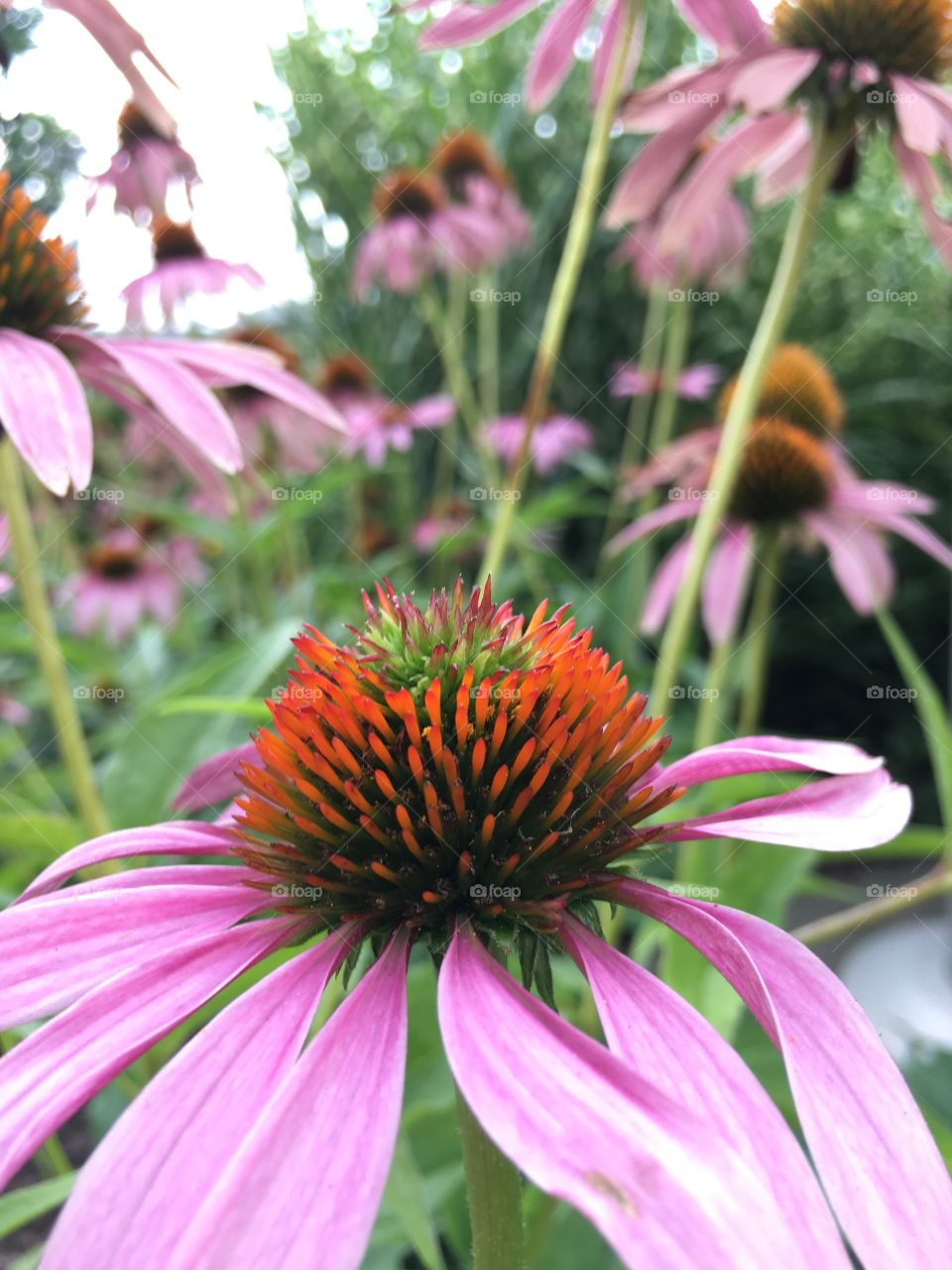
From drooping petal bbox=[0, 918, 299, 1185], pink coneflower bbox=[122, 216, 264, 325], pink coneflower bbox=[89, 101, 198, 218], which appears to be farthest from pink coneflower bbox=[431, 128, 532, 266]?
drooping petal bbox=[0, 918, 299, 1185]

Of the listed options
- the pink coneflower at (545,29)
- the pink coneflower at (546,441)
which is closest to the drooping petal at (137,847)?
the pink coneflower at (545,29)

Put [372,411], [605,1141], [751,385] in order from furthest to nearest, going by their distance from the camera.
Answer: [372,411] < [751,385] < [605,1141]

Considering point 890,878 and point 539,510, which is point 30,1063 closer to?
point 539,510

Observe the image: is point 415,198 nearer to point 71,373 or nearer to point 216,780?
point 71,373

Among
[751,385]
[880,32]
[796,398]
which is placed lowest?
[751,385]

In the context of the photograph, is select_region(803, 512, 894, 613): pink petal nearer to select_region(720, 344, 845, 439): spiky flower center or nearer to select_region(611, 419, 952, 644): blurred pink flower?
select_region(611, 419, 952, 644): blurred pink flower

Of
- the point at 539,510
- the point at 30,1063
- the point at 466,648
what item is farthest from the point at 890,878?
the point at 30,1063

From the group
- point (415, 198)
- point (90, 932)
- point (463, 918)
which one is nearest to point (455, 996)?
point (463, 918)
